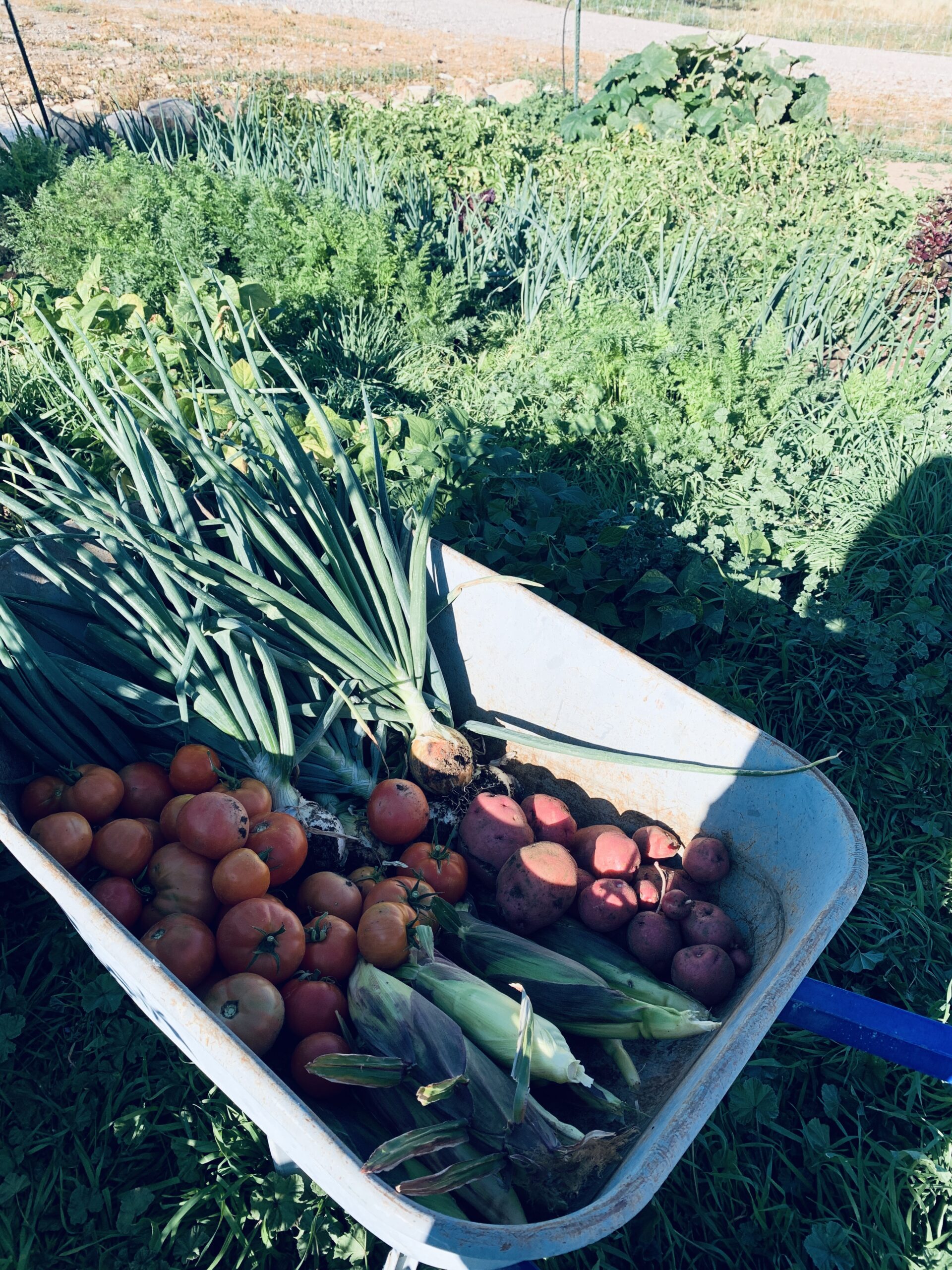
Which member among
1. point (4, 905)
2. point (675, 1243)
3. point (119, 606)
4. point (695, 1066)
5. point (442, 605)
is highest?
point (119, 606)

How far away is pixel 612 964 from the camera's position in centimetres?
158

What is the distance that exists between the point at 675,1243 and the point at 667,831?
78 cm

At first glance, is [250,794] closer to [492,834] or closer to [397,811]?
[397,811]

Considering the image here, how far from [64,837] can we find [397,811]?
597 mm

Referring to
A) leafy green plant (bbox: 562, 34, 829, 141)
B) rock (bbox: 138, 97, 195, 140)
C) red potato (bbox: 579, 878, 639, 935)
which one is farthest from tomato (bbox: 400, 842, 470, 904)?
leafy green plant (bbox: 562, 34, 829, 141)

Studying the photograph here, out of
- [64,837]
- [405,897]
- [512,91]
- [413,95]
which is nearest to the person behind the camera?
[64,837]

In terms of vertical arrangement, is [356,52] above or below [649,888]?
above

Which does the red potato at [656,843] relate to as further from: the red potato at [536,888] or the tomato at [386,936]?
the tomato at [386,936]

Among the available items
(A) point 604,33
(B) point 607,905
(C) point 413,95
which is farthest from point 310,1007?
(A) point 604,33

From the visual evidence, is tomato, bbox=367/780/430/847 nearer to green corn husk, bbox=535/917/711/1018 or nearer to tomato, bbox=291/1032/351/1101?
green corn husk, bbox=535/917/711/1018

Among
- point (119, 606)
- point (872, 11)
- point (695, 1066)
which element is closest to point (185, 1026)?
point (695, 1066)

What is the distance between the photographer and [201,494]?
2.26 meters

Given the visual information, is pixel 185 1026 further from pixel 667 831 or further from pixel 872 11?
pixel 872 11

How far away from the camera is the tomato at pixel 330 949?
1509mm
